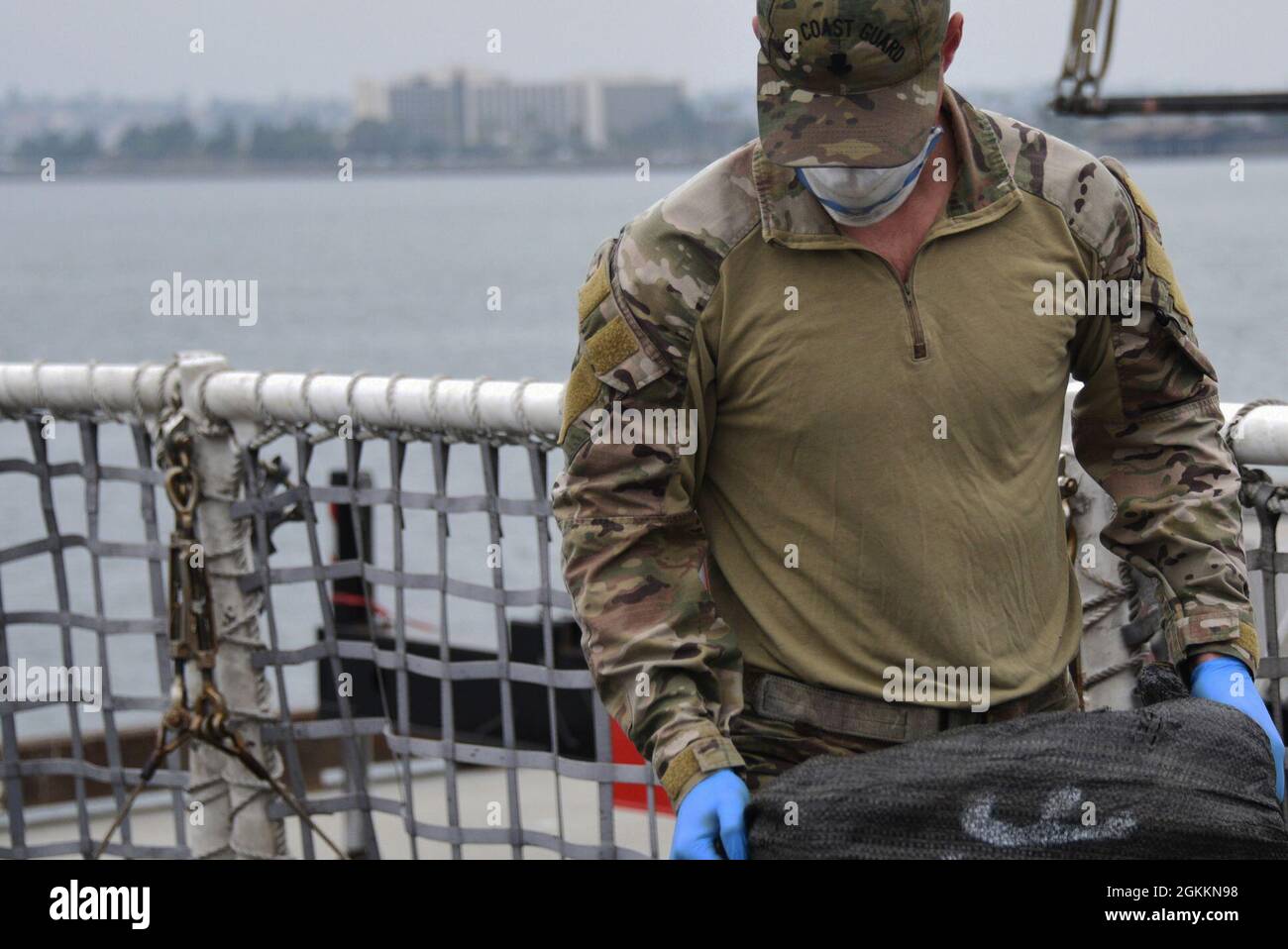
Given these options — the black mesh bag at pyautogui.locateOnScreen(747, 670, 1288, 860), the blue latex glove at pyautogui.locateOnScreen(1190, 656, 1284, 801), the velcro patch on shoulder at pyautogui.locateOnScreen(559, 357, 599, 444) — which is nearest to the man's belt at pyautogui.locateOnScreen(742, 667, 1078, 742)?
the black mesh bag at pyautogui.locateOnScreen(747, 670, 1288, 860)

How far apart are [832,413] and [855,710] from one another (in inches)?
17.3

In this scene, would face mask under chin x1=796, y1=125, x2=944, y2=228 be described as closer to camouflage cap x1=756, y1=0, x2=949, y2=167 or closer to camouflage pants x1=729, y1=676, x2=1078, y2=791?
camouflage cap x1=756, y1=0, x2=949, y2=167

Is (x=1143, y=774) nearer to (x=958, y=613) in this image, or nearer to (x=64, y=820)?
(x=958, y=613)

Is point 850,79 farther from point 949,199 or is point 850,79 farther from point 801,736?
point 801,736

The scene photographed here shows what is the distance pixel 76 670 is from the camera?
4676mm

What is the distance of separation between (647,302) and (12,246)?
12725cm

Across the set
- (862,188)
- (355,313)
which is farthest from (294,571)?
(355,313)

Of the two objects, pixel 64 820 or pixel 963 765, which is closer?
pixel 963 765

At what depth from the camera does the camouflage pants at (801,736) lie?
280 cm

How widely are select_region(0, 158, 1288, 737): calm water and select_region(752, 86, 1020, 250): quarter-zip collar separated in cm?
1396

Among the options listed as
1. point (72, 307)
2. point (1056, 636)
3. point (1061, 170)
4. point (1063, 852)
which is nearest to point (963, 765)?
point (1063, 852)

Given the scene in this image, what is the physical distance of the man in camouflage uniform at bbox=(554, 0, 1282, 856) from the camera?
8.89 ft

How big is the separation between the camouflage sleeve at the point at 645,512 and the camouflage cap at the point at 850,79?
23 cm

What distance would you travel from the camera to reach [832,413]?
2723 mm
